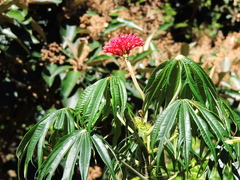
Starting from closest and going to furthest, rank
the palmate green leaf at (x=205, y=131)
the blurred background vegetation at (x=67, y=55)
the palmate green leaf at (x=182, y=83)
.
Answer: the palmate green leaf at (x=205, y=131)
the palmate green leaf at (x=182, y=83)
the blurred background vegetation at (x=67, y=55)

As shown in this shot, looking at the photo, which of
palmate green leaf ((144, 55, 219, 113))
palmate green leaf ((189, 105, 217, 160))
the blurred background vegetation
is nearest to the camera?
palmate green leaf ((189, 105, 217, 160))

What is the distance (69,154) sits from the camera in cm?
112

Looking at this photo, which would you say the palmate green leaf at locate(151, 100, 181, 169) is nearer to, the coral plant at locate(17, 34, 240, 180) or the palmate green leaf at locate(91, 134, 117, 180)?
the coral plant at locate(17, 34, 240, 180)

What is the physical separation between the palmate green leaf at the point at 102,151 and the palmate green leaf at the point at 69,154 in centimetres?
3

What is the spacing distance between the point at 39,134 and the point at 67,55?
1240 mm

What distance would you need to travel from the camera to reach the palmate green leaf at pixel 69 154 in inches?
43.6

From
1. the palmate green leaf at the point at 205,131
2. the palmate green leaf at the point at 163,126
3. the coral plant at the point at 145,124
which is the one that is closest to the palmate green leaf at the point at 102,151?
the coral plant at the point at 145,124

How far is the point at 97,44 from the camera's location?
256 cm

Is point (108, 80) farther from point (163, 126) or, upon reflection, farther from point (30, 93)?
point (30, 93)

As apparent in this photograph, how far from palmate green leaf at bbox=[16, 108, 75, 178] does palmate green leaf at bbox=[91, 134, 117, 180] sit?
156 mm

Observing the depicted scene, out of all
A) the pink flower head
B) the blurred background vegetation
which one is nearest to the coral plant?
the pink flower head

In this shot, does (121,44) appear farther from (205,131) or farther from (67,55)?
(67,55)

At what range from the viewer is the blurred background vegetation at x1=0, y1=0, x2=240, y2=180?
2.38 meters

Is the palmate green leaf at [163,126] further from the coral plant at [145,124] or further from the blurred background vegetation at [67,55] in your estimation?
the blurred background vegetation at [67,55]
